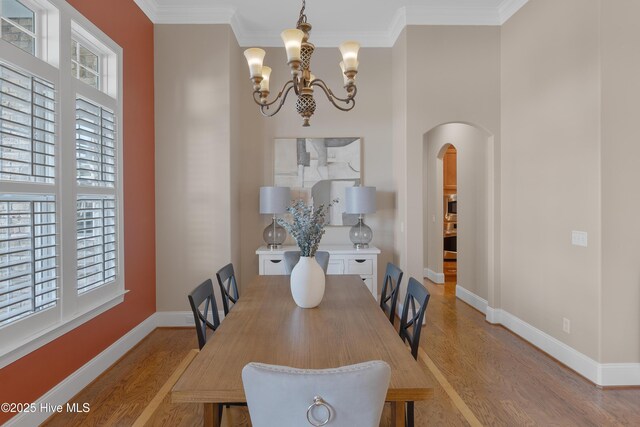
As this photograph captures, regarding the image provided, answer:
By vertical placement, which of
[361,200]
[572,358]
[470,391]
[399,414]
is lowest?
[470,391]

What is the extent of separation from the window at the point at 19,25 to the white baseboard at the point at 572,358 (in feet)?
14.5

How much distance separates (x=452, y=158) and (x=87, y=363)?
6.78 metres

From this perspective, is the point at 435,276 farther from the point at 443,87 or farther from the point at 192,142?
the point at 192,142

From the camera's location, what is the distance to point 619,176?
109 inches

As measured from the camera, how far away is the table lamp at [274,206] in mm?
4277

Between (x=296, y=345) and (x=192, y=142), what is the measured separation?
3.07m

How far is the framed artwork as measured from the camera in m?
4.71

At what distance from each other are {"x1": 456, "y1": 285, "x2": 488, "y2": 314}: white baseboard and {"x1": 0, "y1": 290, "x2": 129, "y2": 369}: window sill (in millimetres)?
3971

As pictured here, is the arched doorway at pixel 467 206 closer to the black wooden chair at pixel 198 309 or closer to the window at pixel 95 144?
the black wooden chair at pixel 198 309

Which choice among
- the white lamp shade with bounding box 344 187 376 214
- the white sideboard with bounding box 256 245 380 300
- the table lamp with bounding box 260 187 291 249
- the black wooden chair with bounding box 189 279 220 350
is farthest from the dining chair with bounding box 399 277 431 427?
the table lamp with bounding box 260 187 291 249

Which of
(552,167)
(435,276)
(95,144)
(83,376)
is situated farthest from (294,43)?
(435,276)

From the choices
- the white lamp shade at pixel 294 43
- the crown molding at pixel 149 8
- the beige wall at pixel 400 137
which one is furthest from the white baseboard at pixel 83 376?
the crown molding at pixel 149 8

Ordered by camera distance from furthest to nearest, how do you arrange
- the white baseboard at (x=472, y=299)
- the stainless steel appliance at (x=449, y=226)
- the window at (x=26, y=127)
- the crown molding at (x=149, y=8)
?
the stainless steel appliance at (x=449, y=226) → the white baseboard at (x=472, y=299) → the crown molding at (x=149, y=8) → the window at (x=26, y=127)

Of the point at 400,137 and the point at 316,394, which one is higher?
the point at 400,137
